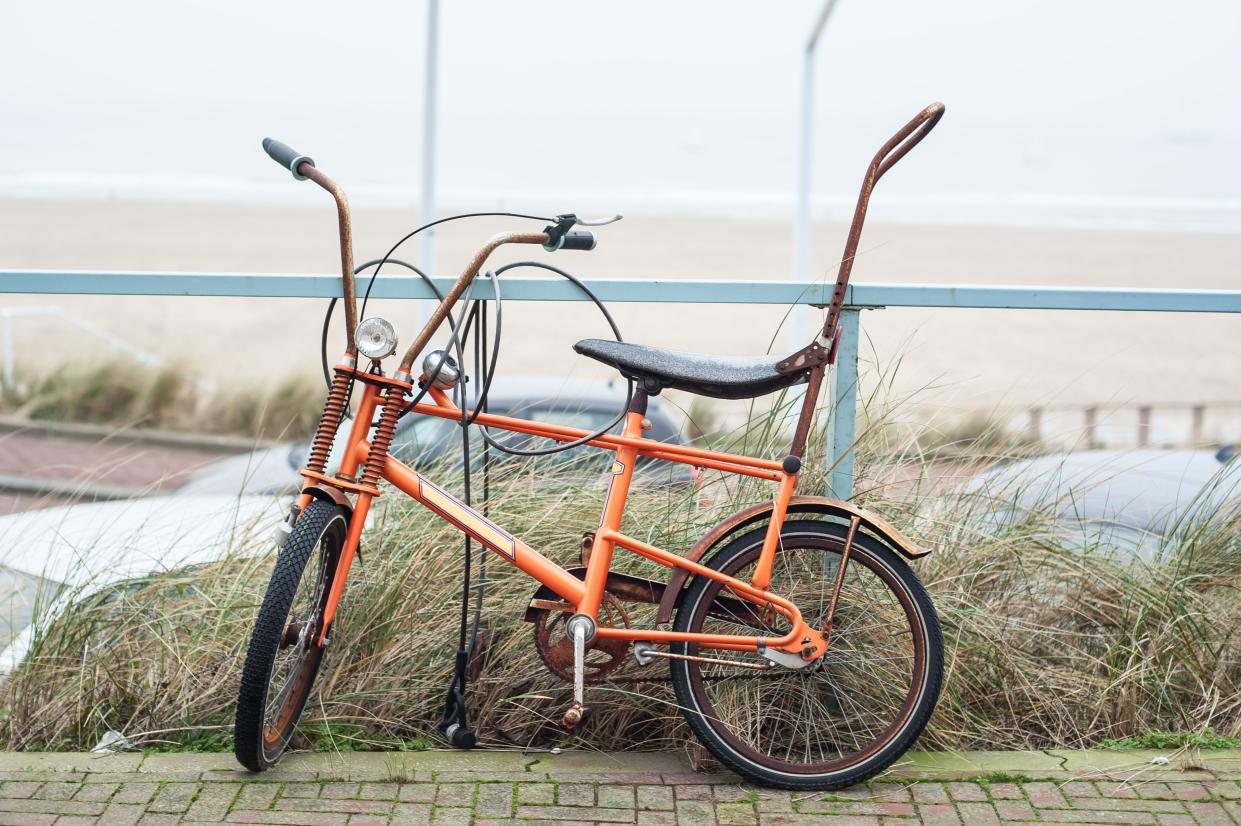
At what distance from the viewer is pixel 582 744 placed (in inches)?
131

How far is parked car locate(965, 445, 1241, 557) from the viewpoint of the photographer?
12.2ft

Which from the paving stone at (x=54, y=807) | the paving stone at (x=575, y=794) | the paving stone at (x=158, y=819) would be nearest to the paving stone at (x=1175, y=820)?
the paving stone at (x=575, y=794)

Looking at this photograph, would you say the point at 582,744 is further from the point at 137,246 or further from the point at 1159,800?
the point at 137,246

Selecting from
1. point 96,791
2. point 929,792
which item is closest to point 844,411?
point 929,792

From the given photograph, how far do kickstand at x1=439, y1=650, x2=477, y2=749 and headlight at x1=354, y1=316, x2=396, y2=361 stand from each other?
34.1 inches

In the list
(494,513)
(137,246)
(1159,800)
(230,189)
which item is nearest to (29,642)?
(494,513)

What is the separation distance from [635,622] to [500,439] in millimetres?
1167

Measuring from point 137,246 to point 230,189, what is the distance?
34.2 ft

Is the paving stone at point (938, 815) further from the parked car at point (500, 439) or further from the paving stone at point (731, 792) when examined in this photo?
the parked car at point (500, 439)

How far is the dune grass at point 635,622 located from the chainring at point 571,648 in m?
0.13

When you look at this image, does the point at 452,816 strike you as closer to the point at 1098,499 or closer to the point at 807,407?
the point at 807,407

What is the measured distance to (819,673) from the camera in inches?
130

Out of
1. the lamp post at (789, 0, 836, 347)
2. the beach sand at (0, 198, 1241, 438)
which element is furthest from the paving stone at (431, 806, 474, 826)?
A: the beach sand at (0, 198, 1241, 438)

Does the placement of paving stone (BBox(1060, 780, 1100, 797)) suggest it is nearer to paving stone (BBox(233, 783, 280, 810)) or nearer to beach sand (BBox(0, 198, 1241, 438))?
paving stone (BBox(233, 783, 280, 810))
